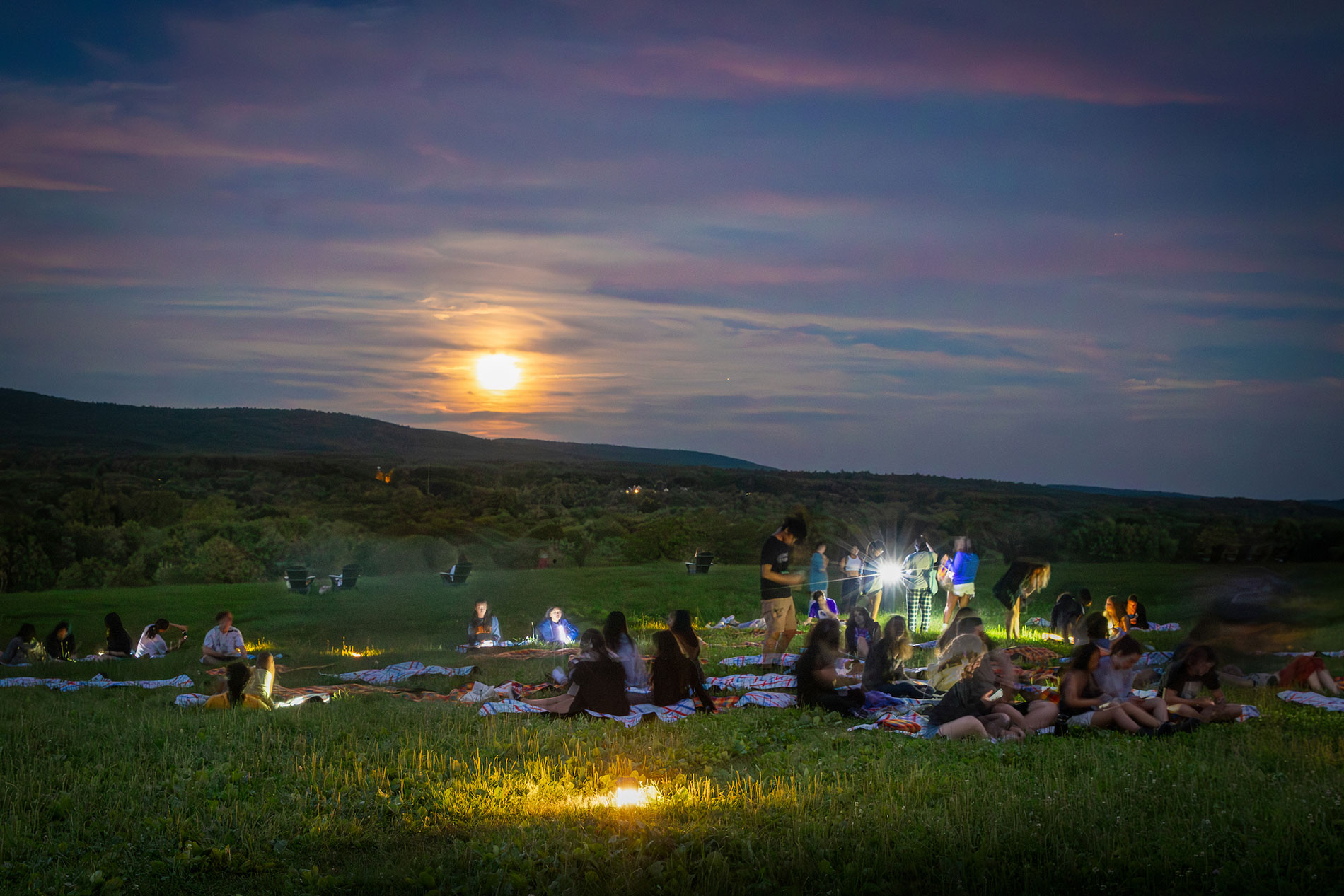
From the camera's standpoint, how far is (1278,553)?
2730cm

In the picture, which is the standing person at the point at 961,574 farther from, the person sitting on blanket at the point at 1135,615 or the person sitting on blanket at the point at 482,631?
the person sitting on blanket at the point at 482,631

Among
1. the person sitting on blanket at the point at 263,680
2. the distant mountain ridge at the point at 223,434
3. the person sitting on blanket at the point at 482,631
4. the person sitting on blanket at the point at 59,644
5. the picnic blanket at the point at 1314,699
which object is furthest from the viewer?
the distant mountain ridge at the point at 223,434

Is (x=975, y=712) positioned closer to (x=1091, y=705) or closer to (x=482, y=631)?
(x=1091, y=705)

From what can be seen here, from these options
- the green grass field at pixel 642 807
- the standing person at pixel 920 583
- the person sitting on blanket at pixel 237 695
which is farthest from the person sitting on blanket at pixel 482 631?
the standing person at pixel 920 583

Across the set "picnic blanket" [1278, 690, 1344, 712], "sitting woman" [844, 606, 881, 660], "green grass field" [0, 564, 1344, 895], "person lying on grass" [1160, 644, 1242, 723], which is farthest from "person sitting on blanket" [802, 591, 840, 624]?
"picnic blanket" [1278, 690, 1344, 712]

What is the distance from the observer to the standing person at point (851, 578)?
20.9 meters

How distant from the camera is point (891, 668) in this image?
12570mm

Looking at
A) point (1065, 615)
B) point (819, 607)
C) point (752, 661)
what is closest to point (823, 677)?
point (752, 661)

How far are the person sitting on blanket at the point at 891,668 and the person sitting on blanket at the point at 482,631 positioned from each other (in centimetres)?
928

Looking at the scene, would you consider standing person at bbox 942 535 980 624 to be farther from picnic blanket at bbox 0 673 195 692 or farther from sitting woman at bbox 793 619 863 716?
picnic blanket at bbox 0 673 195 692

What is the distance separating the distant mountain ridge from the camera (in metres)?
94.3

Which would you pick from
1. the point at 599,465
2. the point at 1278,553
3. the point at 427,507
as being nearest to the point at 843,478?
the point at 599,465

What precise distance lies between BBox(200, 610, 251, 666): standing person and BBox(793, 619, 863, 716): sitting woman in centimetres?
1082

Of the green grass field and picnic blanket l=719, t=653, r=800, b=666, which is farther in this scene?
picnic blanket l=719, t=653, r=800, b=666
